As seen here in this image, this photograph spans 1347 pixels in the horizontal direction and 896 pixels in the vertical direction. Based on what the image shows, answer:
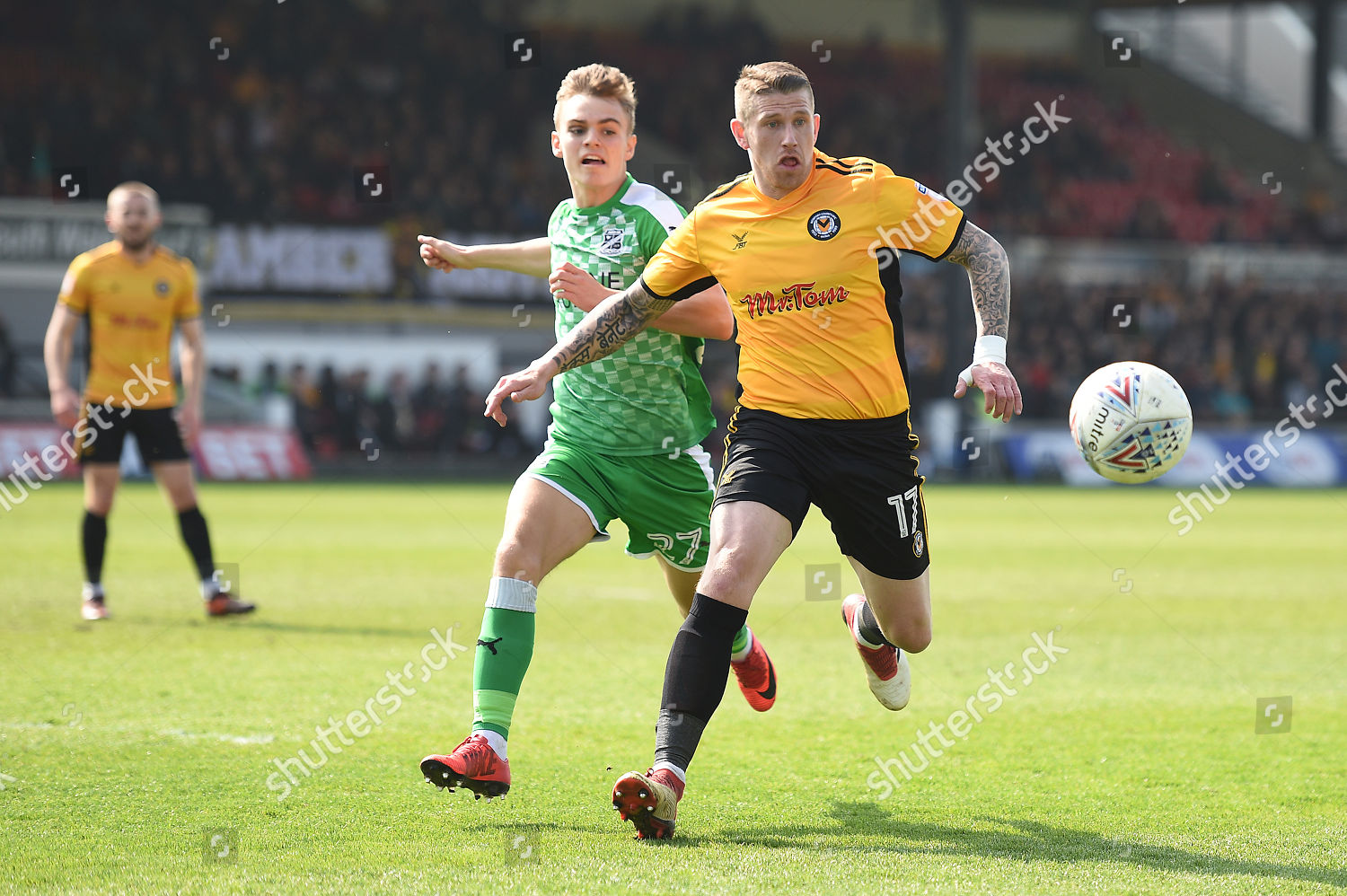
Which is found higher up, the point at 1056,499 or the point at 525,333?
the point at 525,333

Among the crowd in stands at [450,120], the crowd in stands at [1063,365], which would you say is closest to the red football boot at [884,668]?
the crowd in stands at [1063,365]

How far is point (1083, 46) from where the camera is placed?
40094 millimetres

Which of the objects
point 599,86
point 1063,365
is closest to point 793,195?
point 599,86

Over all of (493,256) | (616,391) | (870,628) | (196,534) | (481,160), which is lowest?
(196,534)

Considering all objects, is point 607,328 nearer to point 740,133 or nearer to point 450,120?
point 740,133

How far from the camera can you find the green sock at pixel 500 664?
171 inches

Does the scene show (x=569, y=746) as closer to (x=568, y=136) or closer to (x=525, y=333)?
(x=568, y=136)

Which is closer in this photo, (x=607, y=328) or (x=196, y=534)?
(x=607, y=328)

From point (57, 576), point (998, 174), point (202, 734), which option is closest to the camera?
point (202, 734)

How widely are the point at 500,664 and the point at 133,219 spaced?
5.39m

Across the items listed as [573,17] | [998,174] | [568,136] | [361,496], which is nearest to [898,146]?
[998,174]

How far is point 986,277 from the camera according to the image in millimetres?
4527

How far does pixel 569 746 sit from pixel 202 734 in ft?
4.76

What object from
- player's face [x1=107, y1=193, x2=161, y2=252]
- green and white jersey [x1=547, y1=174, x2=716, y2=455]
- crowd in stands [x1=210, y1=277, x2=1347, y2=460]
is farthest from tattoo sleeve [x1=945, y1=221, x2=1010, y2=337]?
crowd in stands [x1=210, y1=277, x2=1347, y2=460]
